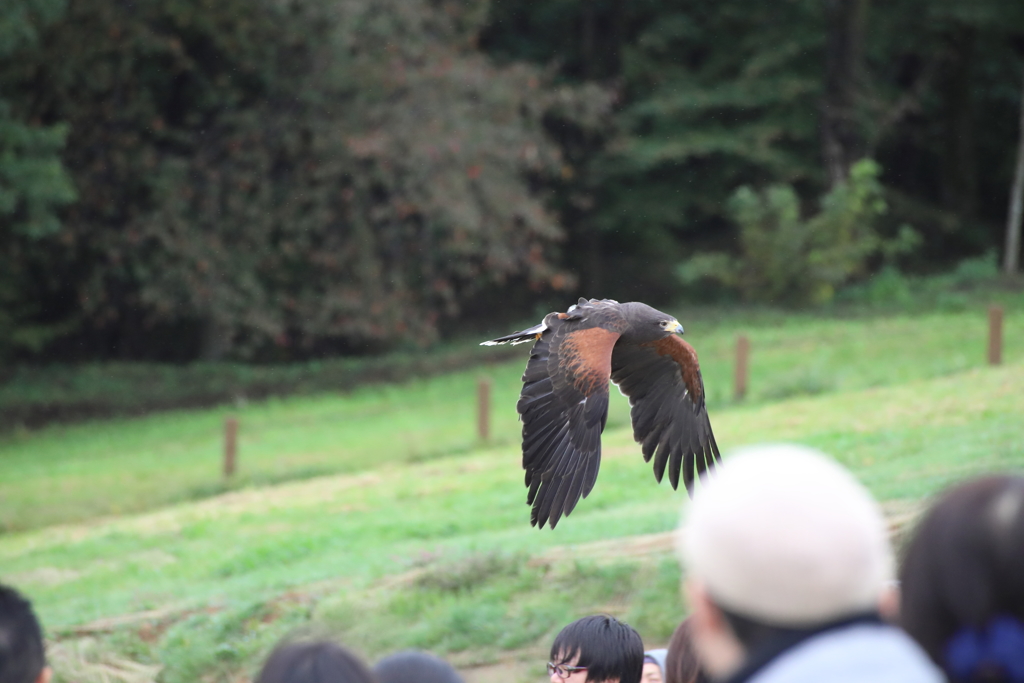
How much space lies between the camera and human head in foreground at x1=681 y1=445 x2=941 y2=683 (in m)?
1.48

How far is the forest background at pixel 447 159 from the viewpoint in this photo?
17703 millimetres

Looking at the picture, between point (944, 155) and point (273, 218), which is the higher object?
point (944, 155)

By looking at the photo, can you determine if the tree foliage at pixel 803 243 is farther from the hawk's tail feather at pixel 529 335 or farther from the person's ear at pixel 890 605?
the person's ear at pixel 890 605

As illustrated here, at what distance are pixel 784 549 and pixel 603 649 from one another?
1955mm

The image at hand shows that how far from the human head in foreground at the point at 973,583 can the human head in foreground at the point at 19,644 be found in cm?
166

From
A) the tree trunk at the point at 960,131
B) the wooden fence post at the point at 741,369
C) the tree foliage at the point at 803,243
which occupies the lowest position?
the wooden fence post at the point at 741,369

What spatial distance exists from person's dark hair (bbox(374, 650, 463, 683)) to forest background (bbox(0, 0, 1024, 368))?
14.3m

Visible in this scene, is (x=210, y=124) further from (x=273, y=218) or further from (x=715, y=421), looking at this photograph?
(x=715, y=421)

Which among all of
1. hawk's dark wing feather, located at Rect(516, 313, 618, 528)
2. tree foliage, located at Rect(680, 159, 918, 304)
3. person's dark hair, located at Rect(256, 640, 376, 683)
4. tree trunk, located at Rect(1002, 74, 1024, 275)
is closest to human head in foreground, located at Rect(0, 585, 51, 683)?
person's dark hair, located at Rect(256, 640, 376, 683)

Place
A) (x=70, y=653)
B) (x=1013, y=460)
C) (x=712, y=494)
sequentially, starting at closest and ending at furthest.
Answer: (x=712, y=494)
(x=70, y=653)
(x=1013, y=460)

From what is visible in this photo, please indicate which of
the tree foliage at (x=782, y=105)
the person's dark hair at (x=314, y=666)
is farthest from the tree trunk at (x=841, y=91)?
the person's dark hair at (x=314, y=666)

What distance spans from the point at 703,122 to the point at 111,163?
11.1 metres

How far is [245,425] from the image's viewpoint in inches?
621

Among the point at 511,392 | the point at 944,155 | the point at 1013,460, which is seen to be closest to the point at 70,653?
the point at 1013,460
